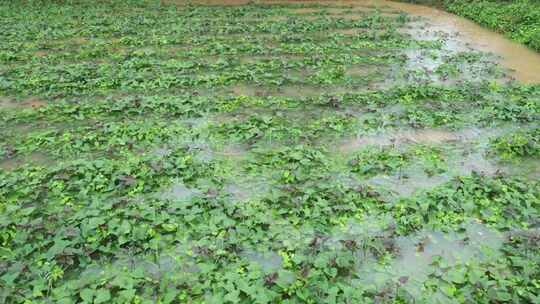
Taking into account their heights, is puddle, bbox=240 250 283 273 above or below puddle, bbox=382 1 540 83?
below

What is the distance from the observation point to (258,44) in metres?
13.3

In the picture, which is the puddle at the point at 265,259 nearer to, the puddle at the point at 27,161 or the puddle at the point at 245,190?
the puddle at the point at 245,190

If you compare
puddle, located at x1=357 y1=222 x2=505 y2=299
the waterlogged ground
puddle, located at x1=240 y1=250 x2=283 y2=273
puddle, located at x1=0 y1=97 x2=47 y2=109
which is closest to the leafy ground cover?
the waterlogged ground

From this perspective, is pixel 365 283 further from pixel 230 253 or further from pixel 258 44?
pixel 258 44

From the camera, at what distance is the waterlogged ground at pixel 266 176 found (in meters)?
4.56

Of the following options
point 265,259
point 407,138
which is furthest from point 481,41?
point 265,259

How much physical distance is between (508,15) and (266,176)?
1475 cm

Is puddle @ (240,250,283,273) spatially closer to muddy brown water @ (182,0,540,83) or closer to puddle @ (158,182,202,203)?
puddle @ (158,182,202,203)

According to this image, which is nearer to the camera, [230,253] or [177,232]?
[230,253]

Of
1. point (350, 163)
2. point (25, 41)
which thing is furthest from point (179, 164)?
point (25, 41)

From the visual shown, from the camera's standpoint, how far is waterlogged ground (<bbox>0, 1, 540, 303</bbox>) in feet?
15.0

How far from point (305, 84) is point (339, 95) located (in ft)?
3.80

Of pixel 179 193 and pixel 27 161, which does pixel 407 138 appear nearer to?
pixel 179 193

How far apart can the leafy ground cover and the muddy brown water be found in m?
0.27
